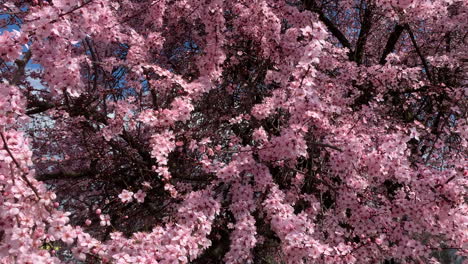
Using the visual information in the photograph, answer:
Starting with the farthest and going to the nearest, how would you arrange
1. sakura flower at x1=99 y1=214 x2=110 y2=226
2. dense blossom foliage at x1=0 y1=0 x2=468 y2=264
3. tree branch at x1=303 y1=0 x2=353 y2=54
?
1. tree branch at x1=303 y1=0 x2=353 y2=54
2. sakura flower at x1=99 y1=214 x2=110 y2=226
3. dense blossom foliage at x1=0 y1=0 x2=468 y2=264

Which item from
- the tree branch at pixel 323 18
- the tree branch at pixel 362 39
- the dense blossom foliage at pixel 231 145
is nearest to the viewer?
the dense blossom foliage at pixel 231 145

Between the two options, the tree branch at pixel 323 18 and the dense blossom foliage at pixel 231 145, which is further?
the tree branch at pixel 323 18

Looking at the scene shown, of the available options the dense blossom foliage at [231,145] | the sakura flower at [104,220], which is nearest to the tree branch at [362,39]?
the dense blossom foliage at [231,145]

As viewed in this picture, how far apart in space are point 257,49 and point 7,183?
419 cm

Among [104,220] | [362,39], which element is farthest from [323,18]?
[104,220]

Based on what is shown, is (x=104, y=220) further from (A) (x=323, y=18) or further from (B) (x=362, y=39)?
(B) (x=362, y=39)

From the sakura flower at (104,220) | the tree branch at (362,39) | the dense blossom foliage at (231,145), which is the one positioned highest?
the tree branch at (362,39)

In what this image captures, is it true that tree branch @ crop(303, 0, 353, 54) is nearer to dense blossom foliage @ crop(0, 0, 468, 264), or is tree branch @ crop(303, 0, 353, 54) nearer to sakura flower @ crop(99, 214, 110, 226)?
dense blossom foliage @ crop(0, 0, 468, 264)

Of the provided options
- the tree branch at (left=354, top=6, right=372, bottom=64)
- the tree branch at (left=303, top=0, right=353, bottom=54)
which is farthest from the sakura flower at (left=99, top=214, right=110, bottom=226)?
the tree branch at (left=354, top=6, right=372, bottom=64)

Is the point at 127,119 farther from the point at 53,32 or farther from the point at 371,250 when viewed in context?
the point at 371,250

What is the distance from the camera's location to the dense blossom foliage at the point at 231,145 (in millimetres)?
2910

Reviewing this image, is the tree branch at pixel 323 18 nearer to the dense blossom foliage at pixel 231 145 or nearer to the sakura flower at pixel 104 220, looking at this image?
the dense blossom foliage at pixel 231 145

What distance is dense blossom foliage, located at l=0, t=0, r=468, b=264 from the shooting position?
2.91m

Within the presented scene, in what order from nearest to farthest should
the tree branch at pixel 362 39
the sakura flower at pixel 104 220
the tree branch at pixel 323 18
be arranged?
the sakura flower at pixel 104 220
the tree branch at pixel 323 18
the tree branch at pixel 362 39
